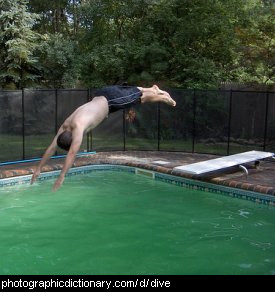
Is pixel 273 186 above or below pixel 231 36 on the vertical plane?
below

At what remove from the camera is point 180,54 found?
14.9m

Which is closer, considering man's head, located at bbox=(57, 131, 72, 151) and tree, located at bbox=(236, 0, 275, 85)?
man's head, located at bbox=(57, 131, 72, 151)

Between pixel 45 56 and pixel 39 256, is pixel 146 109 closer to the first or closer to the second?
pixel 45 56

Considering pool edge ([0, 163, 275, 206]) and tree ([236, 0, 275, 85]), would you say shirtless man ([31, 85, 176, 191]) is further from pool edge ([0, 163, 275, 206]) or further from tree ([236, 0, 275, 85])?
tree ([236, 0, 275, 85])

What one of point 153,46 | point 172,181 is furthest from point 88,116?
point 153,46

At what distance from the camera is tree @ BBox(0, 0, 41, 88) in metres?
15.5

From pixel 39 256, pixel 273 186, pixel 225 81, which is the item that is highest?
pixel 225 81

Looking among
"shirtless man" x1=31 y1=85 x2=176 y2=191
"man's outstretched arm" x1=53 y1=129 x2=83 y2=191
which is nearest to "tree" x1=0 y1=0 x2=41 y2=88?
"shirtless man" x1=31 y1=85 x2=176 y2=191

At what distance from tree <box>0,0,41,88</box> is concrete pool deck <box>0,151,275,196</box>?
577 cm

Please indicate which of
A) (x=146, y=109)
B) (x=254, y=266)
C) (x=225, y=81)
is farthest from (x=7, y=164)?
(x=225, y=81)

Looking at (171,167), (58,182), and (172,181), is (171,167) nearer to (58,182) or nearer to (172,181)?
(172,181)

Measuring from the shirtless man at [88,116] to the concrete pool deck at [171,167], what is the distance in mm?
3337

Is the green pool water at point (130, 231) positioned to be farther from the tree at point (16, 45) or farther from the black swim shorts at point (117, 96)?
the tree at point (16, 45)

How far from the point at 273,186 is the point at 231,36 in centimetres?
784
